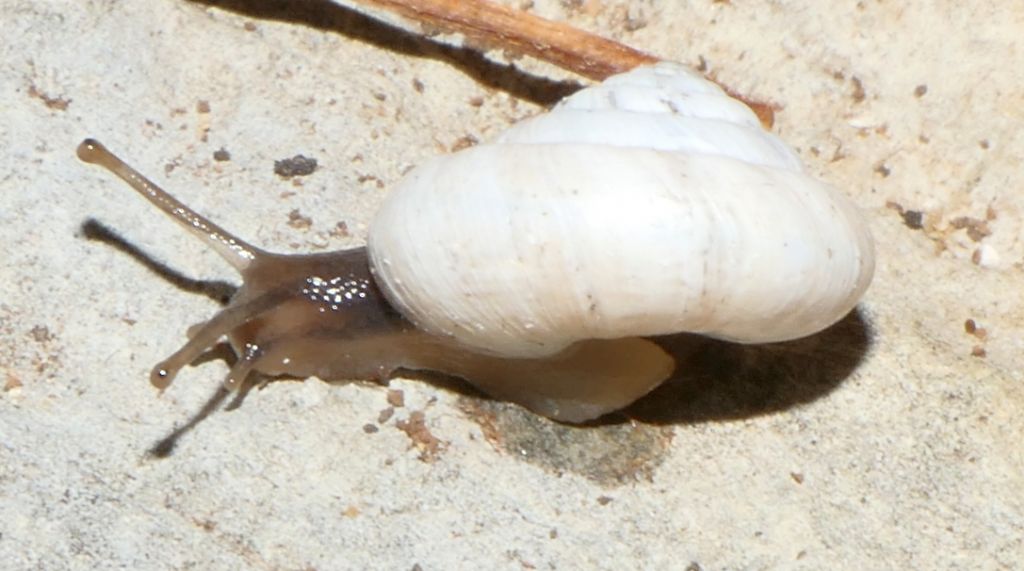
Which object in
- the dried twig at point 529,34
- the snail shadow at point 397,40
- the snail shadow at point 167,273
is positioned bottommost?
the snail shadow at point 167,273

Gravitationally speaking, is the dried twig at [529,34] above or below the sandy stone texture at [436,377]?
above

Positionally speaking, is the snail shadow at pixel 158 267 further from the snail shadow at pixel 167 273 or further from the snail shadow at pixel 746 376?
the snail shadow at pixel 746 376

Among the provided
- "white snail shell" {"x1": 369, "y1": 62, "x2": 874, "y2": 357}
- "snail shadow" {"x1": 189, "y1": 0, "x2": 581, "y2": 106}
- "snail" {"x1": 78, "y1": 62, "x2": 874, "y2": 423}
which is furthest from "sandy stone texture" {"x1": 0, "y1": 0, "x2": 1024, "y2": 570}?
"white snail shell" {"x1": 369, "y1": 62, "x2": 874, "y2": 357}

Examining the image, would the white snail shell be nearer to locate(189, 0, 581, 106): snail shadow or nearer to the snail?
the snail

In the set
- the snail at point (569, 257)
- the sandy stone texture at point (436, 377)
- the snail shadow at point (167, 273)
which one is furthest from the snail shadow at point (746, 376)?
the snail shadow at point (167, 273)

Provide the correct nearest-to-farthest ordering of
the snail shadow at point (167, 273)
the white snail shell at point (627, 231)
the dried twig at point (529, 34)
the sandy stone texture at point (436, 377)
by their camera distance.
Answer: the white snail shell at point (627, 231) < the sandy stone texture at point (436, 377) < the snail shadow at point (167, 273) < the dried twig at point (529, 34)

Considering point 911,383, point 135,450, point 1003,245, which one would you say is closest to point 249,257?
point 135,450

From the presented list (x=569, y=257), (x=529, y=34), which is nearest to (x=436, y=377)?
(x=569, y=257)
